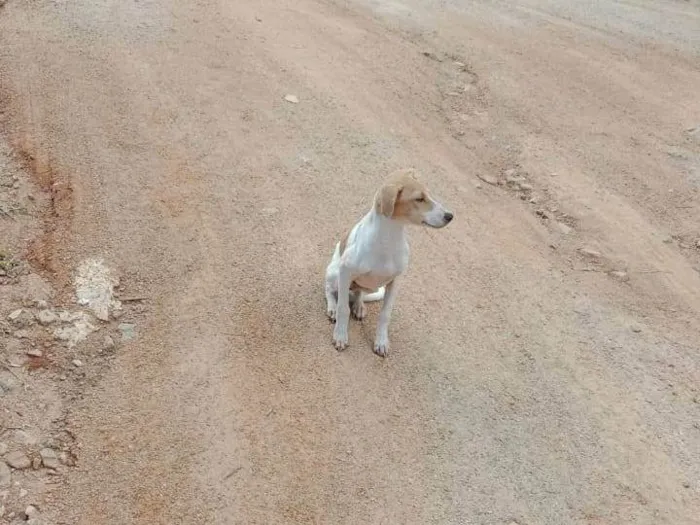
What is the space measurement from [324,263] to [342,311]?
3.74ft

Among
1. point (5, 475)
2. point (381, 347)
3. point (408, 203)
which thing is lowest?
point (5, 475)

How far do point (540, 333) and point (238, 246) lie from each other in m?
2.72

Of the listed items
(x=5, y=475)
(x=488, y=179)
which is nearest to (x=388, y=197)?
(x=5, y=475)

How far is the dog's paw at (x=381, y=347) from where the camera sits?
6.15 metres

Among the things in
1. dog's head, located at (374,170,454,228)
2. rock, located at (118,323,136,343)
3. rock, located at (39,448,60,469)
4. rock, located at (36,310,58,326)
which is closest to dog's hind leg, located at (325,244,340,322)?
dog's head, located at (374,170,454,228)

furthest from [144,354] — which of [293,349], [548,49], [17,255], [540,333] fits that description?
[548,49]

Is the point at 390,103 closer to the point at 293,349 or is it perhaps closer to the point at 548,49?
the point at 548,49

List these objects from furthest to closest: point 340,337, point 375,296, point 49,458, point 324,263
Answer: point 324,263, point 375,296, point 340,337, point 49,458

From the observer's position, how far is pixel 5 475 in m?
5.18

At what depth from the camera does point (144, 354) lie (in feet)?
19.9

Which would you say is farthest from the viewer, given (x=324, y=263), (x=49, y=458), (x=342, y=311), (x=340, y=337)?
(x=324, y=263)

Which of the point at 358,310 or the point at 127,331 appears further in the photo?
the point at 358,310

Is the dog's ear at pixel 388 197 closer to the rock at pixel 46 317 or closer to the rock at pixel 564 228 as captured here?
the rock at pixel 46 317

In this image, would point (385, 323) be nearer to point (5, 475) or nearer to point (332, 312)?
point (332, 312)
